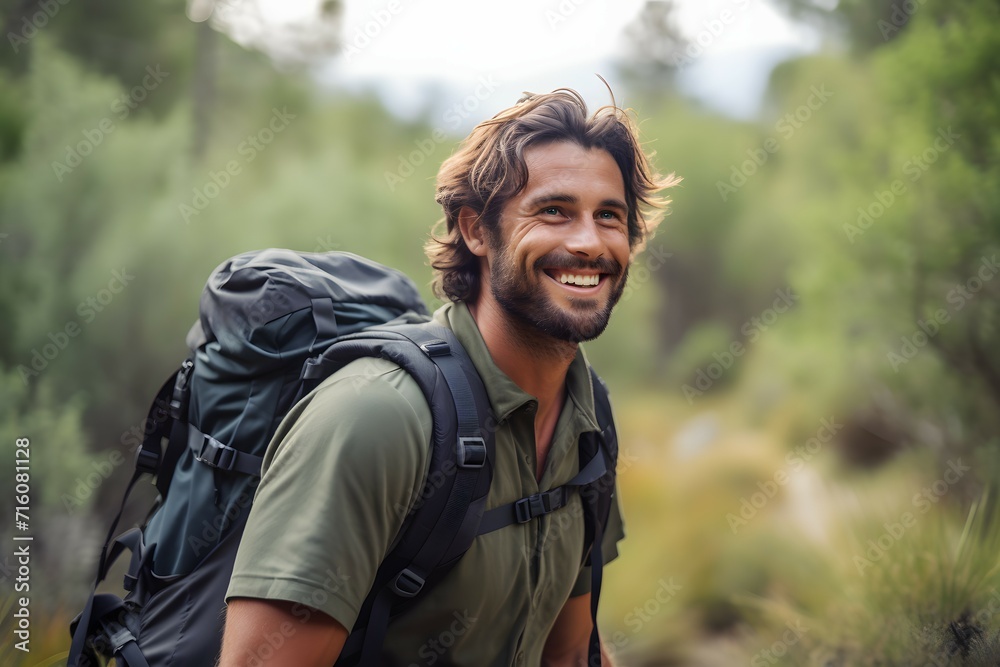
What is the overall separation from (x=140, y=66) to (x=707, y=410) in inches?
209

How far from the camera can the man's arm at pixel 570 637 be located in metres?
2.25

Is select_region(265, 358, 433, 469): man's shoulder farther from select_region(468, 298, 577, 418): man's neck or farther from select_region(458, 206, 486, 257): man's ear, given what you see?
select_region(458, 206, 486, 257): man's ear

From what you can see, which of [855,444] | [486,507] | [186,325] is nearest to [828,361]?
[855,444]

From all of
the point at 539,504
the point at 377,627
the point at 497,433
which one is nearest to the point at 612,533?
the point at 539,504

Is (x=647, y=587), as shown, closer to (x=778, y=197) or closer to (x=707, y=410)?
(x=707, y=410)

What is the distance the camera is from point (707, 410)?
24.6 feet

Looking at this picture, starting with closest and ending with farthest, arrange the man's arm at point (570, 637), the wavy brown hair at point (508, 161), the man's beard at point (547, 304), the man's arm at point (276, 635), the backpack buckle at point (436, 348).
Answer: the man's arm at point (276, 635)
the backpack buckle at point (436, 348)
the man's beard at point (547, 304)
the wavy brown hair at point (508, 161)
the man's arm at point (570, 637)

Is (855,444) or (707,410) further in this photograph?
(707,410)

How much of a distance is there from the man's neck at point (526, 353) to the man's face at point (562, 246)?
0.04 m

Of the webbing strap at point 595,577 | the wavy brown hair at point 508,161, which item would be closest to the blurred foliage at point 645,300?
the webbing strap at point 595,577

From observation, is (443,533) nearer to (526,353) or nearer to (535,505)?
(535,505)

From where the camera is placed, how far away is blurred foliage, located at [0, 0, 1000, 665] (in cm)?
441

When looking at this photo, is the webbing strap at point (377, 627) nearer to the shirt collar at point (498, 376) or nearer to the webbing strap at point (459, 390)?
the webbing strap at point (459, 390)

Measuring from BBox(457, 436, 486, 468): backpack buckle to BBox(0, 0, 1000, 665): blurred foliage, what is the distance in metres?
2.13
